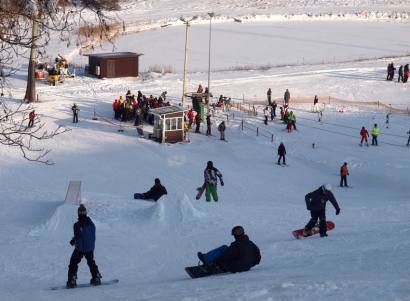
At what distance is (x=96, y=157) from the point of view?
2834cm

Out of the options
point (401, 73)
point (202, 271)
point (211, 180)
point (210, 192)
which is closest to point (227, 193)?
point (210, 192)

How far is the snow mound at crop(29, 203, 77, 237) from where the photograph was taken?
51.8 feet

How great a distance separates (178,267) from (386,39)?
55.8 meters

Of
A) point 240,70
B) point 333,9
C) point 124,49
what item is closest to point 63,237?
point 240,70

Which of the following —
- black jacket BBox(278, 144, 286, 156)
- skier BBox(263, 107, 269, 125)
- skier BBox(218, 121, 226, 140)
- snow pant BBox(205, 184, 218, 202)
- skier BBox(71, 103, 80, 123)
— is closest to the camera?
snow pant BBox(205, 184, 218, 202)

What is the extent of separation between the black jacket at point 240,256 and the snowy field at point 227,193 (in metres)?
0.18

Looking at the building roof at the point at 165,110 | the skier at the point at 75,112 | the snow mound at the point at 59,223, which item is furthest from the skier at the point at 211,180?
the skier at the point at 75,112

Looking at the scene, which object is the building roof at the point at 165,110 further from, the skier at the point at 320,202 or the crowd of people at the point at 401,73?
the skier at the point at 320,202

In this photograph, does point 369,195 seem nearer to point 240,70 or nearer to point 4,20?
point 4,20

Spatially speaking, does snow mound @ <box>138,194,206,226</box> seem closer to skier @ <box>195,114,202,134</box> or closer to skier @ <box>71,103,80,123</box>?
skier @ <box>195,114,202,134</box>

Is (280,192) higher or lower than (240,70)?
lower

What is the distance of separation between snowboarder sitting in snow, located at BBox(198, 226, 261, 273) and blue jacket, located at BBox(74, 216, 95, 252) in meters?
1.72

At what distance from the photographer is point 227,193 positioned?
2417 cm

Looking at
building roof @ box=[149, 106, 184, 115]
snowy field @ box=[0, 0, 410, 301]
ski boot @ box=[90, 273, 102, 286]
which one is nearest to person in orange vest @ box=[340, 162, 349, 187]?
snowy field @ box=[0, 0, 410, 301]
